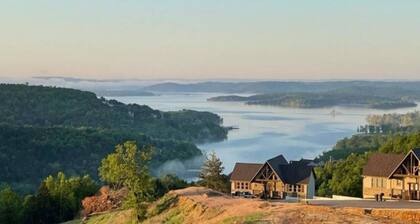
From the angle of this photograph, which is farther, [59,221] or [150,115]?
[150,115]

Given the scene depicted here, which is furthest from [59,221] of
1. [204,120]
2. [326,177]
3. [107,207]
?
[204,120]

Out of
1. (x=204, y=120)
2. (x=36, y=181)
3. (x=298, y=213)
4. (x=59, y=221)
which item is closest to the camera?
(x=298, y=213)

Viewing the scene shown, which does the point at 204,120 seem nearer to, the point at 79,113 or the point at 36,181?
the point at 79,113

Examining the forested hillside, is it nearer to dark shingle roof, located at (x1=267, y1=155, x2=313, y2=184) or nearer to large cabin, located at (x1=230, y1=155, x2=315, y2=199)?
large cabin, located at (x1=230, y1=155, x2=315, y2=199)

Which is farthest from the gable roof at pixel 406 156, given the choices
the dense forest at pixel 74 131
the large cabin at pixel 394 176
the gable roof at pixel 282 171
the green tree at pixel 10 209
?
the dense forest at pixel 74 131

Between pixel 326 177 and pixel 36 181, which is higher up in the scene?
pixel 326 177

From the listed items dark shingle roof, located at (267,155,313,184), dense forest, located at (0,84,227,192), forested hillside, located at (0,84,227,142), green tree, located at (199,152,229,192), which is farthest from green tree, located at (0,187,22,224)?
forested hillside, located at (0,84,227,142)
